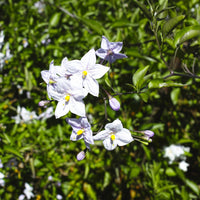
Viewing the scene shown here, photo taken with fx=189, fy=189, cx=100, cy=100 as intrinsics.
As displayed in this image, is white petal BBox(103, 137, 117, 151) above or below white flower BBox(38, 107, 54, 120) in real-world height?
above

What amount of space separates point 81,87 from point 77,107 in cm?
10

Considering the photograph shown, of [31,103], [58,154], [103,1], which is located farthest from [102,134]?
[103,1]

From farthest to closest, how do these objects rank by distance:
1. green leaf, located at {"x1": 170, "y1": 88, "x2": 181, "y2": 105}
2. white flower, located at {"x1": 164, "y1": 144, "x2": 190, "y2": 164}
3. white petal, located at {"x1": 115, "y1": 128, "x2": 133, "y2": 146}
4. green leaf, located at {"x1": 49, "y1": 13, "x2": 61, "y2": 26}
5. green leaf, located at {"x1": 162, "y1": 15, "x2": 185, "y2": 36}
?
1. green leaf, located at {"x1": 49, "y1": 13, "x2": 61, "y2": 26}
2. white flower, located at {"x1": 164, "y1": 144, "x2": 190, "y2": 164}
3. green leaf, located at {"x1": 170, "y1": 88, "x2": 181, "y2": 105}
4. white petal, located at {"x1": 115, "y1": 128, "x2": 133, "y2": 146}
5. green leaf, located at {"x1": 162, "y1": 15, "x2": 185, "y2": 36}

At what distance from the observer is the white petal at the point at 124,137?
98cm

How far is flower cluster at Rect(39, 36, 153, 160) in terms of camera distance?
92 centimetres

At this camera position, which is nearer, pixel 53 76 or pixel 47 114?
pixel 53 76

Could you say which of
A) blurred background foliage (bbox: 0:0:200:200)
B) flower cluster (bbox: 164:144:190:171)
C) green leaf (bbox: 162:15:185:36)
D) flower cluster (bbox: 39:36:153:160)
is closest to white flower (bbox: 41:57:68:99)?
flower cluster (bbox: 39:36:153:160)

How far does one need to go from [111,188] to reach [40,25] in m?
2.02

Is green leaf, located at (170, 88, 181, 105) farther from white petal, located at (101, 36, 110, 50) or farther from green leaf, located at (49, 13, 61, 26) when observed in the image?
green leaf, located at (49, 13, 61, 26)

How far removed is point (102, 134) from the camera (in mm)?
976

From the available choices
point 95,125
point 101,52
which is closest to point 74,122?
point 101,52

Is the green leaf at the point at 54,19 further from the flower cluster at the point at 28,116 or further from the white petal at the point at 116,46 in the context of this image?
the white petal at the point at 116,46

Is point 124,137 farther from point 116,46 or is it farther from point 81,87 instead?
point 116,46

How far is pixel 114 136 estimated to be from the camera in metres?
1.00
